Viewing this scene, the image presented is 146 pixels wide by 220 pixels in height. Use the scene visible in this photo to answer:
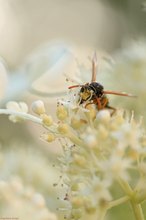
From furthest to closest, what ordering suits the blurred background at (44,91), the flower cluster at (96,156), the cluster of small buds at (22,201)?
the blurred background at (44,91) → the cluster of small buds at (22,201) → the flower cluster at (96,156)

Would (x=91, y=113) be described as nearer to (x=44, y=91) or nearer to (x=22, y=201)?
(x=22, y=201)

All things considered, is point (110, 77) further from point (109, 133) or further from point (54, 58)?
point (109, 133)

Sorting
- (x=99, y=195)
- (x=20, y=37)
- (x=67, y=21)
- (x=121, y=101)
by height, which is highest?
(x=67, y=21)

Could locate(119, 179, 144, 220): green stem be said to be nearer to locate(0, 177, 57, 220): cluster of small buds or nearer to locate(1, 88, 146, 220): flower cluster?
locate(1, 88, 146, 220): flower cluster

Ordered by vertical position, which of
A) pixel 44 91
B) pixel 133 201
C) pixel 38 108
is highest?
pixel 44 91

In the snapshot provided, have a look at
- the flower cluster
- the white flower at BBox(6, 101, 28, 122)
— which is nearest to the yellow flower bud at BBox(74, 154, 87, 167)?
the flower cluster

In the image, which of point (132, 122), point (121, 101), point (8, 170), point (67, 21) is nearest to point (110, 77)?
point (121, 101)

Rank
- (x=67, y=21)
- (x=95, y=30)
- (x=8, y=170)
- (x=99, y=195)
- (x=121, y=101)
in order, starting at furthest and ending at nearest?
(x=67, y=21) < (x=95, y=30) < (x=121, y=101) < (x=8, y=170) < (x=99, y=195)

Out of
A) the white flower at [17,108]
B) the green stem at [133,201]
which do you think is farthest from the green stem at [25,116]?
the green stem at [133,201]

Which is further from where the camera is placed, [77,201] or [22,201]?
[22,201]

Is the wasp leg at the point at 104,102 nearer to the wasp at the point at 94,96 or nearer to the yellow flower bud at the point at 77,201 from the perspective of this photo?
the wasp at the point at 94,96

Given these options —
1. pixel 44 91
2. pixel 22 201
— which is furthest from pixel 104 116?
pixel 44 91
